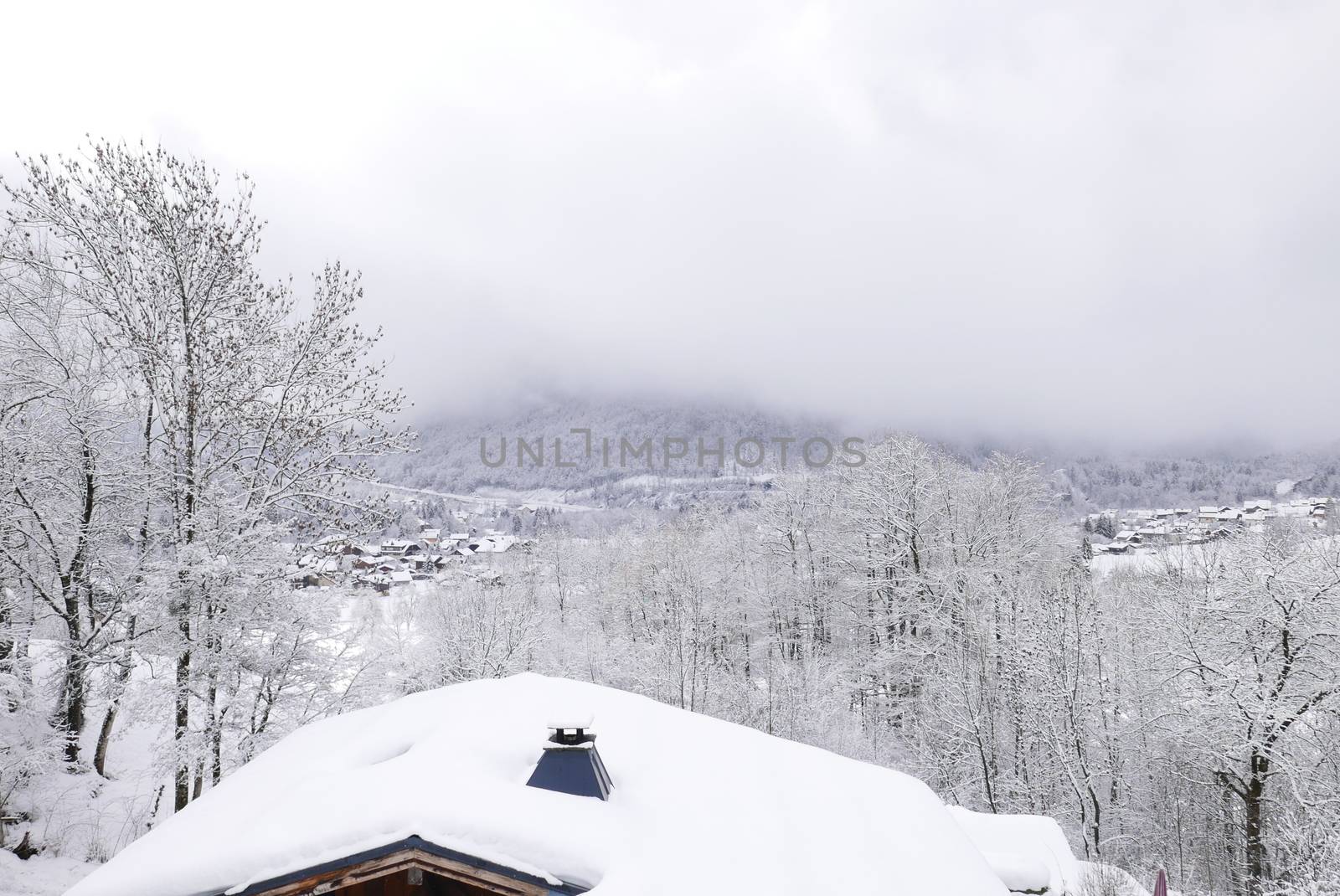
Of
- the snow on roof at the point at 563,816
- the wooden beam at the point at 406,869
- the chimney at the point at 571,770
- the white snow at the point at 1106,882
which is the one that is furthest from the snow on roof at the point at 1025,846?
the wooden beam at the point at 406,869

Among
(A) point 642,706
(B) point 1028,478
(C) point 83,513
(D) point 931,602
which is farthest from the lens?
(B) point 1028,478

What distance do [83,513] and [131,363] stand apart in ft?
10.7

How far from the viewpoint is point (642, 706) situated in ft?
27.2

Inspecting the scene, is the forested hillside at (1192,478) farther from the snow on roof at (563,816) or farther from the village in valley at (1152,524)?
the snow on roof at (563,816)

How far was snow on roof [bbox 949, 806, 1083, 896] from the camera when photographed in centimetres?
977

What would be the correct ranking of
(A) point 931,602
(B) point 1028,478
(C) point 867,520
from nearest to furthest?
1. (A) point 931,602
2. (C) point 867,520
3. (B) point 1028,478

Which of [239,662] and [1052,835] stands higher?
[239,662]

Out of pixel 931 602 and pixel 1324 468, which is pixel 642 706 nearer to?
pixel 931 602

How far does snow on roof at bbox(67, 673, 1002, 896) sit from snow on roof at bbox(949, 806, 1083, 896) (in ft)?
11.8

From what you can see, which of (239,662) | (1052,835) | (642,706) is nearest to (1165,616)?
(1052,835)

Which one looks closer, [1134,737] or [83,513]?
[83,513]

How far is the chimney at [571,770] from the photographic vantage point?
531 centimetres

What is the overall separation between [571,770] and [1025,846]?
368 inches

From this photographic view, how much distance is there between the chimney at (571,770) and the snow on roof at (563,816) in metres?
0.09
